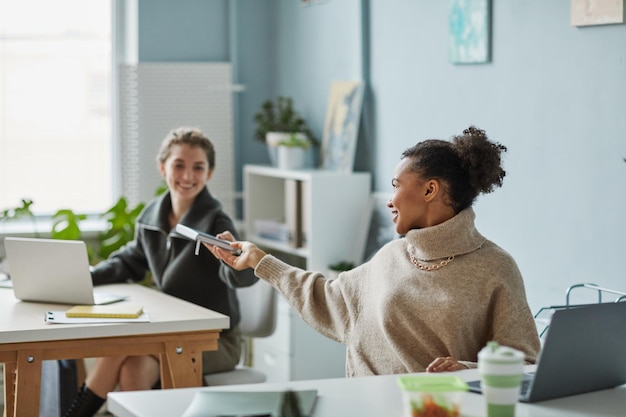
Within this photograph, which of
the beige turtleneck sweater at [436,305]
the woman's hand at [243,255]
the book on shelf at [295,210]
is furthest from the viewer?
the book on shelf at [295,210]

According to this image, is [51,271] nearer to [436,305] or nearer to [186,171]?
[186,171]

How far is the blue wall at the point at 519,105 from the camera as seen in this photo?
3.02 meters

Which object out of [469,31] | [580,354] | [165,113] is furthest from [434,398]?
[165,113]

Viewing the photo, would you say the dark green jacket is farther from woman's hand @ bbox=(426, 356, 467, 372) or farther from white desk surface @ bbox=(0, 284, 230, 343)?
woman's hand @ bbox=(426, 356, 467, 372)

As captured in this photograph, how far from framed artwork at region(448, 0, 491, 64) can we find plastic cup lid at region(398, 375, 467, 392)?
78.6 inches

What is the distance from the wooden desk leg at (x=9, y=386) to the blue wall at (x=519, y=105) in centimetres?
162

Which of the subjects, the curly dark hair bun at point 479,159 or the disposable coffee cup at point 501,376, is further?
the curly dark hair bun at point 479,159

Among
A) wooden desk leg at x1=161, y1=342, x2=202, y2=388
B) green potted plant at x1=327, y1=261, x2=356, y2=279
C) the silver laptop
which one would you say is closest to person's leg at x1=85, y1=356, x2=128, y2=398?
the silver laptop

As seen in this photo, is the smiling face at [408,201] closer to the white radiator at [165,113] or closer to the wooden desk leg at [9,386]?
the wooden desk leg at [9,386]

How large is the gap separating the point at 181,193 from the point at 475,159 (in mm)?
1413

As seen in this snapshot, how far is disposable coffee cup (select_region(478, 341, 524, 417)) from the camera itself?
1.69 metres

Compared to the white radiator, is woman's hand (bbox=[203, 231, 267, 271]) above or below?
below

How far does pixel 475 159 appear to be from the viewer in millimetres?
2408

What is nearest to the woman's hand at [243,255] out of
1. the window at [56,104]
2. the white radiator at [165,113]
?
the white radiator at [165,113]
